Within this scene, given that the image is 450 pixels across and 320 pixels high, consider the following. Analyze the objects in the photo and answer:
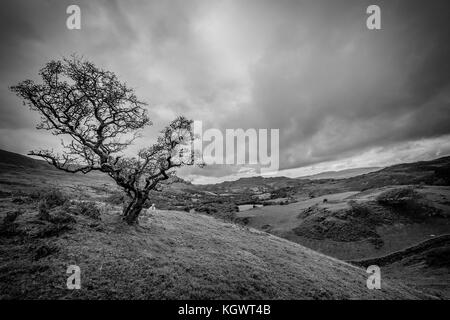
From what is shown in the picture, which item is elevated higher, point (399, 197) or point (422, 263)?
point (399, 197)

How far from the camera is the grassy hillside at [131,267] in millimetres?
8805

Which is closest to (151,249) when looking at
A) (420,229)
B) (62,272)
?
(62,272)

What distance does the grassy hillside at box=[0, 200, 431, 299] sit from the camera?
8.80m

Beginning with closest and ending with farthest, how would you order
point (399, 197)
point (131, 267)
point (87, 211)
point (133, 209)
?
1. point (131, 267)
2. point (87, 211)
3. point (133, 209)
4. point (399, 197)

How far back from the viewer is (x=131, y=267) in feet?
35.1

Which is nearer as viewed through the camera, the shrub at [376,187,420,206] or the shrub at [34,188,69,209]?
the shrub at [34,188,69,209]

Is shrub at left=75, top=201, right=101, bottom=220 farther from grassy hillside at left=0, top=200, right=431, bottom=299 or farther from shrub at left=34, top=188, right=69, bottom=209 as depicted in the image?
shrub at left=34, top=188, right=69, bottom=209

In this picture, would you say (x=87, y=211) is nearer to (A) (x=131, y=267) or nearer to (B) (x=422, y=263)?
(A) (x=131, y=267)

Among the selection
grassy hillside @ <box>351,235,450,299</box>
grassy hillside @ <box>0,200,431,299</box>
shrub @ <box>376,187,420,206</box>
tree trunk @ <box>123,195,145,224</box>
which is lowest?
grassy hillside @ <box>351,235,450,299</box>

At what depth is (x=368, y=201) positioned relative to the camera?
7075 cm

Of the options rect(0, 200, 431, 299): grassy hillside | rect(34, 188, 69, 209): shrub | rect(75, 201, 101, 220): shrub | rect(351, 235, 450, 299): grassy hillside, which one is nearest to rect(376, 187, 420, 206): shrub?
rect(351, 235, 450, 299): grassy hillside

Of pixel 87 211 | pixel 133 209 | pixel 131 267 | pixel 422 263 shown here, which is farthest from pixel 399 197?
pixel 87 211

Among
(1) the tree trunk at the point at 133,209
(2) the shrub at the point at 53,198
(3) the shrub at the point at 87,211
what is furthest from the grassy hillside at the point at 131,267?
(2) the shrub at the point at 53,198
